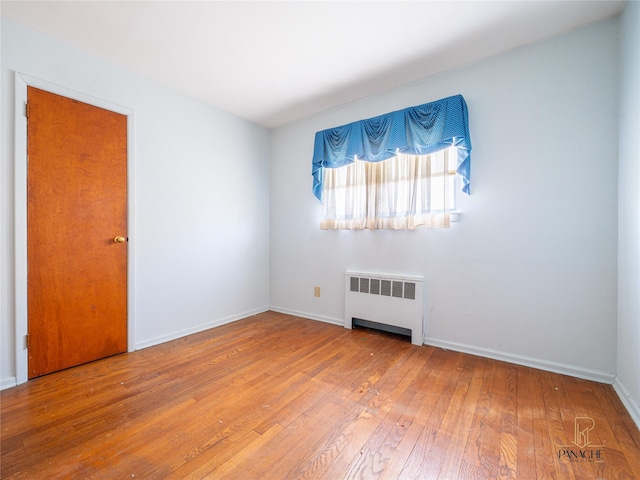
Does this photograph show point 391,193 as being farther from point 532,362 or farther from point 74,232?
point 74,232

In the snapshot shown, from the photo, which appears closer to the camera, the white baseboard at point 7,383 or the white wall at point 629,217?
the white wall at point 629,217

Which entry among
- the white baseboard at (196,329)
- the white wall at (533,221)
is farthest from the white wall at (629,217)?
the white baseboard at (196,329)

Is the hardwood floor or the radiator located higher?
the radiator

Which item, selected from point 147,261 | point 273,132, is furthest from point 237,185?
point 147,261

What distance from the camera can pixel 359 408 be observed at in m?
1.65

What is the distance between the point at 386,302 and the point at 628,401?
65.8 inches

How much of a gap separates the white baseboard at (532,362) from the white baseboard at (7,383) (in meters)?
3.20

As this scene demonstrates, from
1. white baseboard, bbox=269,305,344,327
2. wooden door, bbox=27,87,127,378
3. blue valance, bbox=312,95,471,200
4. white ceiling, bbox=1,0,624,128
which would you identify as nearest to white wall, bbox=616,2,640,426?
white ceiling, bbox=1,0,624,128

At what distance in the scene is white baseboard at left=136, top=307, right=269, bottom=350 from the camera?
255 centimetres

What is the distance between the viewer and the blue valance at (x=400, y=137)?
2.31 m

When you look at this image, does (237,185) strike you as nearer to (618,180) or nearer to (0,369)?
(0,369)

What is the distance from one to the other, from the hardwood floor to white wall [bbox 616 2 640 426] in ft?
0.74

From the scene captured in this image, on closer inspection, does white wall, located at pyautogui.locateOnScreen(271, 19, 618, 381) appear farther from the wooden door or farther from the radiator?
the wooden door

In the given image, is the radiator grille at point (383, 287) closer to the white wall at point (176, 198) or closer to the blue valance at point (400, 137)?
the blue valance at point (400, 137)
